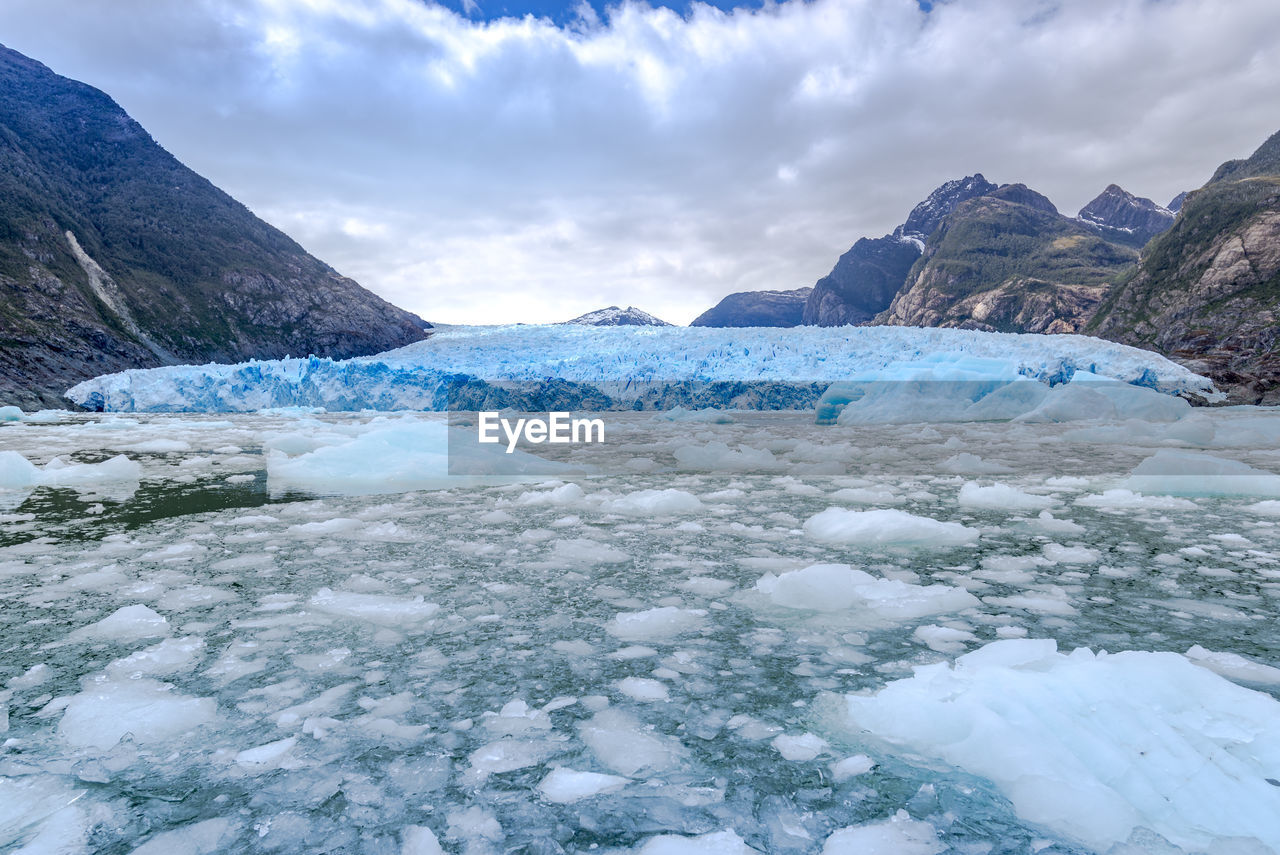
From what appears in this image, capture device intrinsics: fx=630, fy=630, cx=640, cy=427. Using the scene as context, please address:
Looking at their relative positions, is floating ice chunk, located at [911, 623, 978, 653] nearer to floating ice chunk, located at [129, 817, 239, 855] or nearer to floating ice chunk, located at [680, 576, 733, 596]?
floating ice chunk, located at [680, 576, 733, 596]

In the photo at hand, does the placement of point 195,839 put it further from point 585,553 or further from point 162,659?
point 585,553

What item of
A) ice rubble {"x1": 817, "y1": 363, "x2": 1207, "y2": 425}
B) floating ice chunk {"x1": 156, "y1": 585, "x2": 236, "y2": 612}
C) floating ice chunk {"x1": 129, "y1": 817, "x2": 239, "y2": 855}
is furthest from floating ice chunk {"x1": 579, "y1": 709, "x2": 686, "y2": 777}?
ice rubble {"x1": 817, "y1": 363, "x2": 1207, "y2": 425}

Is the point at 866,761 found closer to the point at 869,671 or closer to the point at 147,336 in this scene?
the point at 869,671

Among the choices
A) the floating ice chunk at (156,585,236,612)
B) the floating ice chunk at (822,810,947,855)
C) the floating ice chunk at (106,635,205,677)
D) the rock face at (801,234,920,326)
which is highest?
the rock face at (801,234,920,326)

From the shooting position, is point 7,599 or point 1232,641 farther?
point 7,599

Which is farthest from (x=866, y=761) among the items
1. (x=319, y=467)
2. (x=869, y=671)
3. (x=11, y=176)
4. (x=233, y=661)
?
(x=11, y=176)

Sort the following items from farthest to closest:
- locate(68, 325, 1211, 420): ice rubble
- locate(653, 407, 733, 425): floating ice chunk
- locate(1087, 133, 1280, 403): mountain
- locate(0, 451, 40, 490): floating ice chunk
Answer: locate(1087, 133, 1280, 403): mountain → locate(68, 325, 1211, 420): ice rubble → locate(653, 407, 733, 425): floating ice chunk → locate(0, 451, 40, 490): floating ice chunk

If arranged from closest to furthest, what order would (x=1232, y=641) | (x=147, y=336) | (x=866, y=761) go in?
(x=866, y=761)
(x=1232, y=641)
(x=147, y=336)
